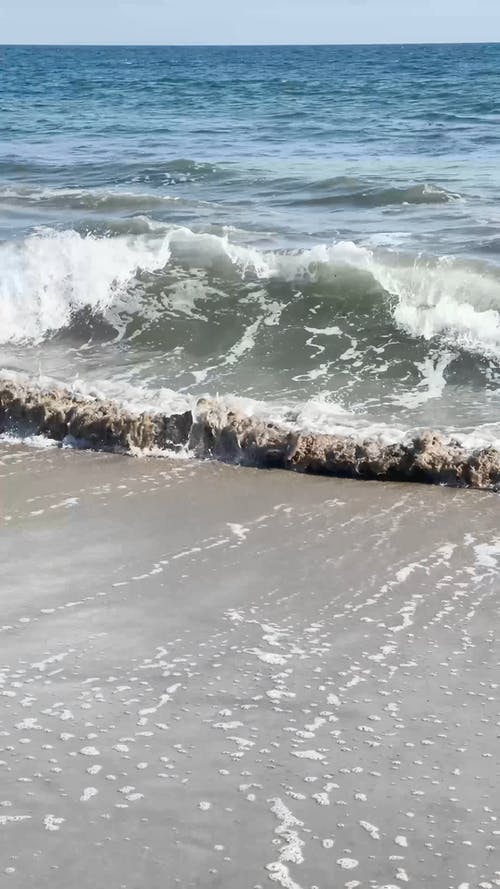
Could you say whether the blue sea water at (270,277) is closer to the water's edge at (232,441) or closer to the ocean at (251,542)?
the ocean at (251,542)

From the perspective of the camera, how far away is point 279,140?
62.5 ft

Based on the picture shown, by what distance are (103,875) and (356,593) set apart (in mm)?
1833

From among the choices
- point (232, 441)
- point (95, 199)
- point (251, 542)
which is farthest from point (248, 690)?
point (95, 199)

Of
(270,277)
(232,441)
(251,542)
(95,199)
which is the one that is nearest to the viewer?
(251,542)

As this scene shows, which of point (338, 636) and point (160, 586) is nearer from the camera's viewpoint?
point (338, 636)

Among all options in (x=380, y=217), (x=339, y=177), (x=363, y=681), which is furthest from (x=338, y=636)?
(x=339, y=177)

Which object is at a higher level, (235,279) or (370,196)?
(370,196)

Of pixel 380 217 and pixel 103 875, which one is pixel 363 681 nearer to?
pixel 103 875

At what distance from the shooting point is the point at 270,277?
30.4ft

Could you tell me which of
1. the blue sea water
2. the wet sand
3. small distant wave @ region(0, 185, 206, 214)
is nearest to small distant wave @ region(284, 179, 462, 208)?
the blue sea water

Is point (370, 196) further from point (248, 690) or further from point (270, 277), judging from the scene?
point (248, 690)

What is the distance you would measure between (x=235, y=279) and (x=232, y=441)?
3548mm

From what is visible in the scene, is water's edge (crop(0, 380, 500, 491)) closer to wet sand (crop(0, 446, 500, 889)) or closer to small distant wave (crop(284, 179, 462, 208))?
wet sand (crop(0, 446, 500, 889))

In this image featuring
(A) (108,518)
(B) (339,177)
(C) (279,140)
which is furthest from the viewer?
(C) (279,140)
